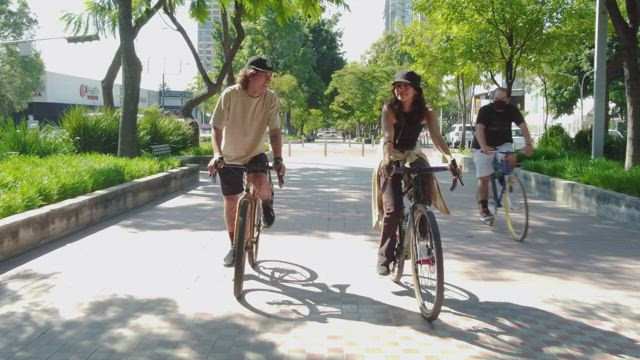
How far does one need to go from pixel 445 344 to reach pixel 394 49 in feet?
209

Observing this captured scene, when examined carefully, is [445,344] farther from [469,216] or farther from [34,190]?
[469,216]

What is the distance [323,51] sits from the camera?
68625 mm

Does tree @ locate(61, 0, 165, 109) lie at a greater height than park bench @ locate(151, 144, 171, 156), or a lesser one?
greater

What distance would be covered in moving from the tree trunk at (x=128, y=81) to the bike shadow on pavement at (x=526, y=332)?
10557 millimetres

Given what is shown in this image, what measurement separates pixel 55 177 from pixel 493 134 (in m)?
5.53

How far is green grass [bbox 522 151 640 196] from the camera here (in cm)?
1009

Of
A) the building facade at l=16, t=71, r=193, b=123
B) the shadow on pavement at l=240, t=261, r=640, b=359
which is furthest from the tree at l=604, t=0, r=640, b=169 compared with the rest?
the building facade at l=16, t=71, r=193, b=123

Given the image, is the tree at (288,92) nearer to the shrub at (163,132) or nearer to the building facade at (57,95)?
the building facade at (57,95)

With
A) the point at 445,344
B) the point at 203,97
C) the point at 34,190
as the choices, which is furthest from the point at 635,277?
the point at 203,97

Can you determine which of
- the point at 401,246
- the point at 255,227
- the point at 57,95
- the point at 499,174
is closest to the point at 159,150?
the point at 499,174

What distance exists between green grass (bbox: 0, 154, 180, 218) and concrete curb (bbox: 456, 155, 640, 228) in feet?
23.5

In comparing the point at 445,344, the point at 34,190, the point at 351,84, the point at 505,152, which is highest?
the point at 351,84

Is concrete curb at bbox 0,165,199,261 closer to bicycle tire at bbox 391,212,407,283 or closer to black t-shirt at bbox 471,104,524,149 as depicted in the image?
bicycle tire at bbox 391,212,407,283

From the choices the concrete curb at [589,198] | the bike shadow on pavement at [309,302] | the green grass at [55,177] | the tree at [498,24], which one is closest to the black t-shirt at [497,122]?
the concrete curb at [589,198]
